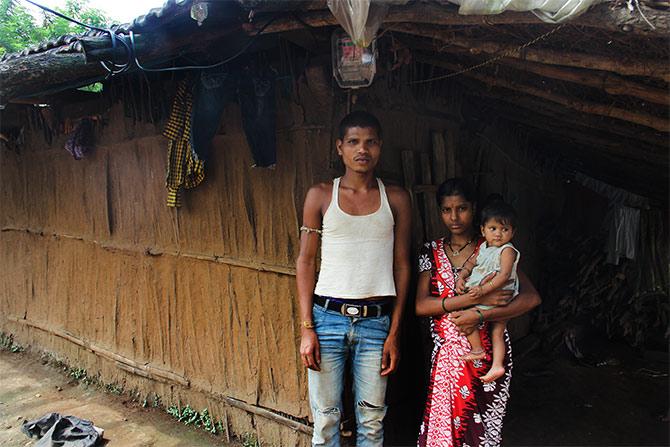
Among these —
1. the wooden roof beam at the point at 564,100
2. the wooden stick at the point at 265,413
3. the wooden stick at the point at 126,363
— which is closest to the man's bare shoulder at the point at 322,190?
the wooden roof beam at the point at 564,100

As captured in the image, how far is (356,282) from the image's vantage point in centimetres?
259

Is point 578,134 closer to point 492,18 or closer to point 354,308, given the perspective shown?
point 492,18

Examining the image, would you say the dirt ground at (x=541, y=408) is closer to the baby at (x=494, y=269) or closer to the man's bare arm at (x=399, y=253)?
the baby at (x=494, y=269)

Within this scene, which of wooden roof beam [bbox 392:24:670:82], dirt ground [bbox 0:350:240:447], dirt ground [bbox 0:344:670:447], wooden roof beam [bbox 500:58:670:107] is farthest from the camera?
dirt ground [bbox 0:350:240:447]

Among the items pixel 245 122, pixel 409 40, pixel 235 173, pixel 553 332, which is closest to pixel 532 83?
pixel 409 40

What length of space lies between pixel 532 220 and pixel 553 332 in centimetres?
139

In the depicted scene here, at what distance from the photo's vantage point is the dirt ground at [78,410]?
13.6 feet

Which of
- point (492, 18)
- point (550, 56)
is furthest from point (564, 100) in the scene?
point (492, 18)

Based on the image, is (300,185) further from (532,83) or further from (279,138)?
(532,83)

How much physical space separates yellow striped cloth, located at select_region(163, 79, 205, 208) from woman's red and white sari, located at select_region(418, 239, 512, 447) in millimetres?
2020

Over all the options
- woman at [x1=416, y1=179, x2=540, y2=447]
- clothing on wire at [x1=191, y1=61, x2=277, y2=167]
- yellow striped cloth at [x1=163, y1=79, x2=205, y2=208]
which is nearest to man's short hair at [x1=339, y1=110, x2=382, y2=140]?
woman at [x1=416, y1=179, x2=540, y2=447]

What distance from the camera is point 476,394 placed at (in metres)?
2.62

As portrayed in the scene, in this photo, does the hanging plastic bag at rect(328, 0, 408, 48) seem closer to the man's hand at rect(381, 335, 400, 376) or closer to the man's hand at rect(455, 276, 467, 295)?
the man's hand at rect(455, 276, 467, 295)

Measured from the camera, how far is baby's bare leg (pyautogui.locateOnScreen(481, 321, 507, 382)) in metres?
2.54
